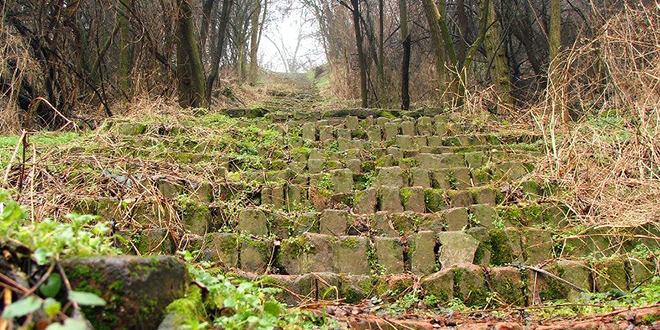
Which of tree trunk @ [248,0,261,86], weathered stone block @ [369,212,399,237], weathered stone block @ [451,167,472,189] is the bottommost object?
weathered stone block @ [369,212,399,237]

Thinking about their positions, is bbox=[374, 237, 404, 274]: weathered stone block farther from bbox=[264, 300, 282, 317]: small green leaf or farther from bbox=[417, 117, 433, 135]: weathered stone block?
bbox=[417, 117, 433, 135]: weathered stone block

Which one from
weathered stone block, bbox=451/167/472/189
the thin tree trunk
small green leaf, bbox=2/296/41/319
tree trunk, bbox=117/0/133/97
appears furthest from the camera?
the thin tree trunk

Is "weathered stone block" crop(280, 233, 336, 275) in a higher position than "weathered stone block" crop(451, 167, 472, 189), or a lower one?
lower

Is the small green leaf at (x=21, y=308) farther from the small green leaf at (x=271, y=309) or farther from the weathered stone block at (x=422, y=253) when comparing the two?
the weathered stone block at (x=422, y=253)

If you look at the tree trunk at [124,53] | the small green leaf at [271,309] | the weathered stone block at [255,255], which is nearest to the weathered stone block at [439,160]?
the weathered stone block at [255,255]

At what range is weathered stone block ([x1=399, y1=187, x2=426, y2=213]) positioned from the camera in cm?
398

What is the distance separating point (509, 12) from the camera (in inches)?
411

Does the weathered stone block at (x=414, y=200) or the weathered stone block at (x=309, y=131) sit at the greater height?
the weathered stone block at (x=309, y=131)

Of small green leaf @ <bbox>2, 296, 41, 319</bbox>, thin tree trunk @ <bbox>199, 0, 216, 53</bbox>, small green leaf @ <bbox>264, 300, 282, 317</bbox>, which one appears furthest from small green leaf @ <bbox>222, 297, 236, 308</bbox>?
thin tree trunk @ <bbox>199, 0, 216, 53</bbox>

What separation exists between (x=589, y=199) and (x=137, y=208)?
10.3ft

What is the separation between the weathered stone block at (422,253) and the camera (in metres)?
3.18

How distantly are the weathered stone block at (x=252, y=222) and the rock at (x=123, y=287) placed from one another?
209 cm

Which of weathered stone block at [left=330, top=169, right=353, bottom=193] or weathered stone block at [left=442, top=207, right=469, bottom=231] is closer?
weathered stone block at [left=442, top=207, right=469, bottom=231]

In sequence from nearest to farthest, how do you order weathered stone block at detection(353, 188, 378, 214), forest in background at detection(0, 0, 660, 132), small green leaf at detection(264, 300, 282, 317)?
small green leaf at detection(264, 300, 282, 317)
weathered stone block at detection(353, 188, 378, 214)
forest in background at detection(0, 0, 660, 132)
